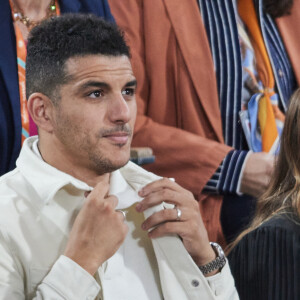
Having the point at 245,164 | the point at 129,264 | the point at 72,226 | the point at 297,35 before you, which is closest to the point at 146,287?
the point at 129,264

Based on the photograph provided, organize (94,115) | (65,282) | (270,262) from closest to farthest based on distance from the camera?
1. (65,282)
2. (94,115)
3. (270,262)

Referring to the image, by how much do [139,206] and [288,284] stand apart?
0.44 m

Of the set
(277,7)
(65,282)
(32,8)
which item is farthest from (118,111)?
(277,7)

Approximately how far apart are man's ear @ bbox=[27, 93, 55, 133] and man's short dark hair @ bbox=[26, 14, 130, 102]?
1 cm

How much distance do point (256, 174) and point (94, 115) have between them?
73cm

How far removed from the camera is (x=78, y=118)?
4.11 feet

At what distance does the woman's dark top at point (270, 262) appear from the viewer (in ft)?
5.07

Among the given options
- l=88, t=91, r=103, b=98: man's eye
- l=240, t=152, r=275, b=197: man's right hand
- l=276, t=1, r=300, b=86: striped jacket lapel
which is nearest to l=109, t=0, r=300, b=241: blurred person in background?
l=240, t=152, r=275, b=197: man's right hand

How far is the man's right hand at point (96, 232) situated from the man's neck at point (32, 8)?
581 mm

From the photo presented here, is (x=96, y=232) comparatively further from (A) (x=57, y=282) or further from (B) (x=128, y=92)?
(B) (x=128, y=92)

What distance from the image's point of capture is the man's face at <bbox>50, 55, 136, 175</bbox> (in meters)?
1.25

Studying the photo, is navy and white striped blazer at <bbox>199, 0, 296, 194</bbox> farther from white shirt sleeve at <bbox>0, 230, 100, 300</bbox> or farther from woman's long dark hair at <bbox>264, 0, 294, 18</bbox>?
white shirt sleeve at <bbox>0, 230, 100, 300</bbox>

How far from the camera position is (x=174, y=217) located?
130 cm

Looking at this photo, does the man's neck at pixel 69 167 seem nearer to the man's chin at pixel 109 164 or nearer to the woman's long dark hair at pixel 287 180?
the man's chin at pixel 109 164
